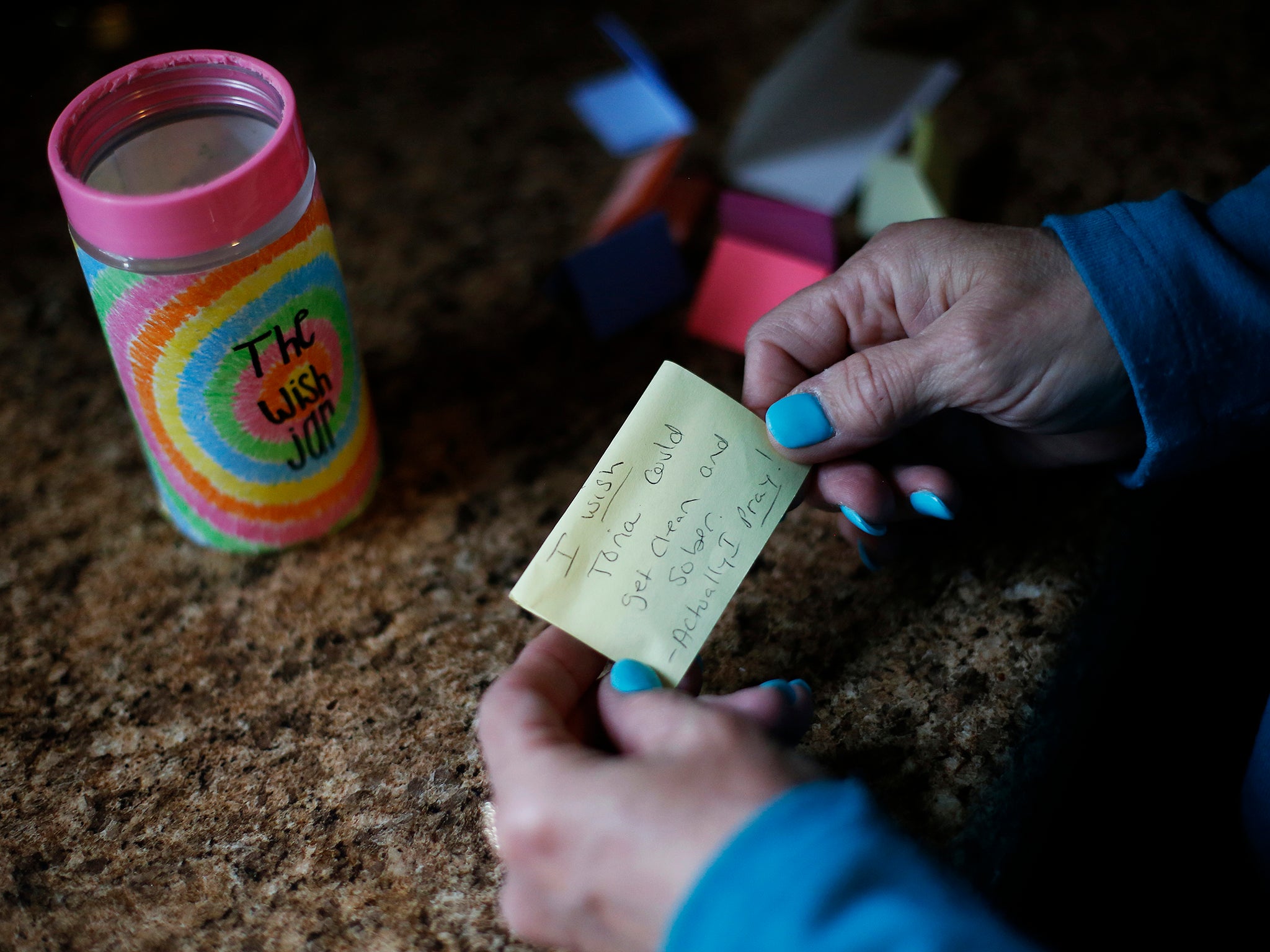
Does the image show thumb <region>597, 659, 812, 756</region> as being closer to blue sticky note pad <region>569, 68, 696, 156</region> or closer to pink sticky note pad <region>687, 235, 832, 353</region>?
pink sticky note pad <region>687, 235, 832, 353</region>

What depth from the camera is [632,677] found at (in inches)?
18.6

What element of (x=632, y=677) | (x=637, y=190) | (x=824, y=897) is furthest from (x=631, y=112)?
(x=824, y=897)

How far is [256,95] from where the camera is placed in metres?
0.50

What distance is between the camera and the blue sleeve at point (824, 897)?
363 millimetres

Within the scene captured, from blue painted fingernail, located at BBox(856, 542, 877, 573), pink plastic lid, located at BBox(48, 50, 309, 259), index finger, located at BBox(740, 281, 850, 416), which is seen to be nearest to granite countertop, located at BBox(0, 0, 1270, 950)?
blue painted fingernail, located at BBox(856, 542, 877, 573)

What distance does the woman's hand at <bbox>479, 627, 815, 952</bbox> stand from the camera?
1.28 feet

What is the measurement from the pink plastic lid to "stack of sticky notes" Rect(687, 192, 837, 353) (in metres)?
0.36

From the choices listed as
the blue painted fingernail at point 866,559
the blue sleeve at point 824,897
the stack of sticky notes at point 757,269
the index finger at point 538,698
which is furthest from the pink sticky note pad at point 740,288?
the blue sleeve at point 824,897

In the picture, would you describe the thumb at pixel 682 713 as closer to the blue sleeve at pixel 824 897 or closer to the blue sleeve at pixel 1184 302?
the blue sleeve at pixel 824 897

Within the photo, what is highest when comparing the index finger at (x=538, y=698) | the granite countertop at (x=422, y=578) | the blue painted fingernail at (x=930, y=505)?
the blue painted fingernail at (x=930, y=505)

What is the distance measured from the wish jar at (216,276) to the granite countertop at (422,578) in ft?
0.32

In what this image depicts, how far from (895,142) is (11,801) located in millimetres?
878

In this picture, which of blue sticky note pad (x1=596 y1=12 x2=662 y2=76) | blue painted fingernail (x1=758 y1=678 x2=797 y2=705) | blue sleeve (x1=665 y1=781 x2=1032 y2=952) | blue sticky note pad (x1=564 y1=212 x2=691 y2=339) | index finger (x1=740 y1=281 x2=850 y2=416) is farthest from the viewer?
blue sticky note pad (x1=596 y1=12 x2=662 y2=76)

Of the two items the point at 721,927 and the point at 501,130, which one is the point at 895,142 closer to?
the point at 501,130
